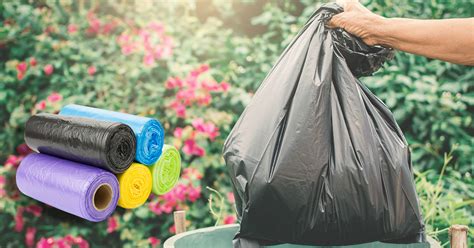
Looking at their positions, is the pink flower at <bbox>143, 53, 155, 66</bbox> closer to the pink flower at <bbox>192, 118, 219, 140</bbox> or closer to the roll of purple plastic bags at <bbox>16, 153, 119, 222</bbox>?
the pink flower at <bbox>192, 118, 219, 140</bbox>

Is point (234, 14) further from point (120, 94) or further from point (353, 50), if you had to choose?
point (353, 50)

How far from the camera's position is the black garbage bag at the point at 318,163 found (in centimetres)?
158

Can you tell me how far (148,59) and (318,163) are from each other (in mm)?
1888

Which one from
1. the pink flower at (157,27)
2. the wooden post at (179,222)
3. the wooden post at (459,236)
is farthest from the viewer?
the pink flower at (157,27)

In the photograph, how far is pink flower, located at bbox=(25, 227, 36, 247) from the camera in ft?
10.9

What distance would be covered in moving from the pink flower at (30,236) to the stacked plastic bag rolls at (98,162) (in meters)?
1.59

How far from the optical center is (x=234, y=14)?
357cm

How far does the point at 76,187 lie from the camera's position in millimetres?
1621

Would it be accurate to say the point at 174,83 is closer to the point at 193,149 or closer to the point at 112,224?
the point at 193,149

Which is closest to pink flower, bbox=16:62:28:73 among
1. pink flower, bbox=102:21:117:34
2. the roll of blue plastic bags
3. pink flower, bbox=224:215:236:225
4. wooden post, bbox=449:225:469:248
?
pink flower, bbox=102:21:117:34

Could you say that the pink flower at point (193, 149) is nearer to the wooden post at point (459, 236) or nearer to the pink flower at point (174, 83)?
the pink flower at point (174, 83)

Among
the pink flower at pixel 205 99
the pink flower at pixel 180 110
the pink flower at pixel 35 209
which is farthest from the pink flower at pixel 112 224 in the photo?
the pink flower at pixel 205 99

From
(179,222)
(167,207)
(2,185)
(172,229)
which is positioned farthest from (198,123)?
(179,222)

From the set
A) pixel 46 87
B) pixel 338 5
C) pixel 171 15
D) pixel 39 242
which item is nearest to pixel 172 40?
pixel 171 15
